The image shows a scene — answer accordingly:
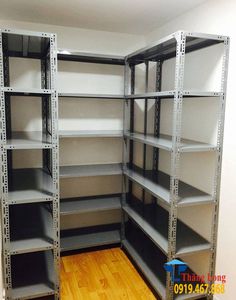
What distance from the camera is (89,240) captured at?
312cm

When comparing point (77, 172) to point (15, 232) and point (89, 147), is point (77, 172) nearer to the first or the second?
point (89, 147)

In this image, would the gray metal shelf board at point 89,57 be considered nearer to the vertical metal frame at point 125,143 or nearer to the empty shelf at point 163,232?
the vertical metal frame at point 125,143

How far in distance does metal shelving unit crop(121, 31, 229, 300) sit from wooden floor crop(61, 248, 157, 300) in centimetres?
12

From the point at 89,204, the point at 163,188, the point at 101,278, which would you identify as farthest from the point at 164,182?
the point at 101,278

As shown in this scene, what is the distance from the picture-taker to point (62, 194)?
3.24m

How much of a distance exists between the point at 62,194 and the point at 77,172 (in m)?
0.49

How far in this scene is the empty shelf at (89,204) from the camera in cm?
296

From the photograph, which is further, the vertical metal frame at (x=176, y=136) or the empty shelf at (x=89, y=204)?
the empty shelf at (x=89, y=204)

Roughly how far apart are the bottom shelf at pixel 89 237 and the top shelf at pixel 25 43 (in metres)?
1.99

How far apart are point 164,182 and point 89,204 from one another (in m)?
0.92

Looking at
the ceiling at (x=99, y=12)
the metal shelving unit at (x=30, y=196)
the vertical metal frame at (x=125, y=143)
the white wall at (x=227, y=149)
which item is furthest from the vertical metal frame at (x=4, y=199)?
the white wall at (x=227, y=149)

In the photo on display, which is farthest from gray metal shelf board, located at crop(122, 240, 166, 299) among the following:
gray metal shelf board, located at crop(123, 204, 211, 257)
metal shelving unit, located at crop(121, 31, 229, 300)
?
gray metal shelf board, located at crop(123, 204, 211, 257)

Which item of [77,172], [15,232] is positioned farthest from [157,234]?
[15,232]

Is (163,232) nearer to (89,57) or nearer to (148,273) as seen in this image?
(148,273)
